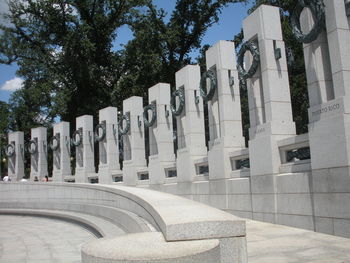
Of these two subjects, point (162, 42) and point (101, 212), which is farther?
point (162, 42)

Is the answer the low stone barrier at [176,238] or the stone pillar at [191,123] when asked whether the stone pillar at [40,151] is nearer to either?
the stone pillar at [191,123]

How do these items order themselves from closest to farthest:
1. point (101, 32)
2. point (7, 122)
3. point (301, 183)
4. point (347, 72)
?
point (347, 72)
point (301, 183)
point (101, 32)
point (7, 122)

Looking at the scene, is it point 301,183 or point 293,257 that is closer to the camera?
point 293,257

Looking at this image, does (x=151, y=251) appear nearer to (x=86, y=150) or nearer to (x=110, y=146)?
(x=110, y=146)

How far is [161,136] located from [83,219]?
6219mm

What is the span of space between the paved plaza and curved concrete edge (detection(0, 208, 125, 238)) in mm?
281

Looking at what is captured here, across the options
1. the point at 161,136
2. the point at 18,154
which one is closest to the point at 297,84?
the point at 161,136

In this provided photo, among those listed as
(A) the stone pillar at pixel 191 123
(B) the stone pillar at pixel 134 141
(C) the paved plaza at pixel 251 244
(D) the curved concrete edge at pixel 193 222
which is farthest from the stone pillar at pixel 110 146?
(D) the curved concrete edge at pixel 193 222

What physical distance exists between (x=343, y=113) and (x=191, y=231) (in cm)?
526

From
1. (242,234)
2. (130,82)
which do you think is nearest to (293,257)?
(242,234)

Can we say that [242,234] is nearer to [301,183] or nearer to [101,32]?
[301,183]

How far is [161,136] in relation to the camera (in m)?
19.9

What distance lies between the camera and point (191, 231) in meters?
5.69

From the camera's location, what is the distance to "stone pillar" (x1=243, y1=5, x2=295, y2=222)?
38.8 ft
